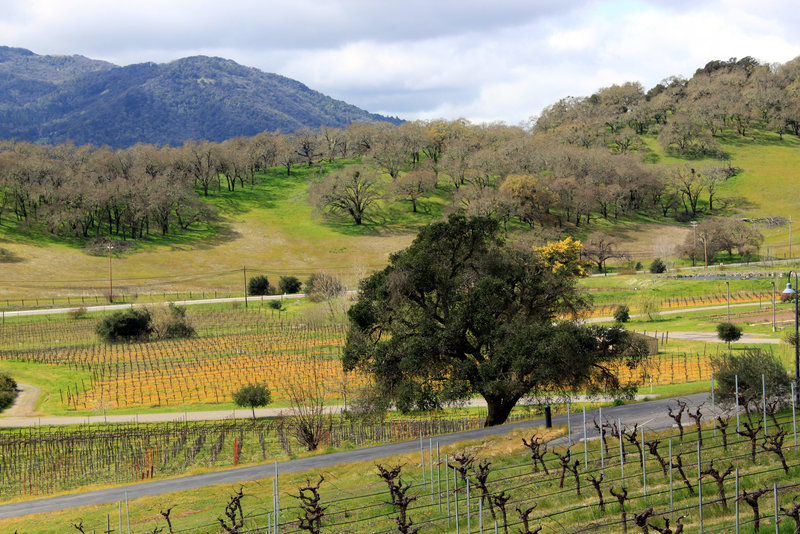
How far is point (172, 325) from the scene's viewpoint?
73875mm

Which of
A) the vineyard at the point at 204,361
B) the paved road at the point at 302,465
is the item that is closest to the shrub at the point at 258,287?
the vineyard at the point at 204,361

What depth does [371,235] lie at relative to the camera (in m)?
126

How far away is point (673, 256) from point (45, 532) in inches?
3993

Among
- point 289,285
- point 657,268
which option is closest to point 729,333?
point 657,268

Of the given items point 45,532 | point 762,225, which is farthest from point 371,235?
point 45,532

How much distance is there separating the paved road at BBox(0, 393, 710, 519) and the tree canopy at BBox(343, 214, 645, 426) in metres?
1.69

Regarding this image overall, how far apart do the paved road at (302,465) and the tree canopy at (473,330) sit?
5.55ft

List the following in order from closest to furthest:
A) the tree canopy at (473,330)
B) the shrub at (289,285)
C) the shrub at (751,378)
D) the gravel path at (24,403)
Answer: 1. the shrub at (751,378)
2. the tree canopy at (473,330)
3. the gravel path at (24,403)
4. the shrub at (289,285)

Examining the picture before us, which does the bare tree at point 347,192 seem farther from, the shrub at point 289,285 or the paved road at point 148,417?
the paved road at point 148,417

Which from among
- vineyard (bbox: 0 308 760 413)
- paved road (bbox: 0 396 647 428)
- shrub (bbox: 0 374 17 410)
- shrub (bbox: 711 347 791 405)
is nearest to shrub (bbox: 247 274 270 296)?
vineyard (bbox: 0 308 760 413)

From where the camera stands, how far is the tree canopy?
30594 millimetres

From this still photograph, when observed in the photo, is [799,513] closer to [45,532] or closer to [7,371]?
[45,532]

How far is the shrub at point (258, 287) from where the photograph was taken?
96.4 m

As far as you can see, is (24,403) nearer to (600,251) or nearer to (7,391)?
(7,391)
